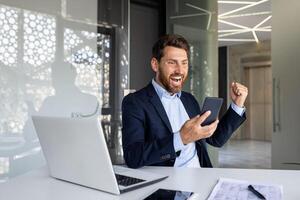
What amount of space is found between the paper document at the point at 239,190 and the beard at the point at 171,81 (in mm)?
615

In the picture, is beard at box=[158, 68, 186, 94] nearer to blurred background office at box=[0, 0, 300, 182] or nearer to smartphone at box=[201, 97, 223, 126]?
smartphone at box=[201, 97, 223, 126]

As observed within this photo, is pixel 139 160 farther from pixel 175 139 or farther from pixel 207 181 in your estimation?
pixel 207 181

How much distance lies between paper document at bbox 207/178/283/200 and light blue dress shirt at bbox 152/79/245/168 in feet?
1.48

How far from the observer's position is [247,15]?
6.67m

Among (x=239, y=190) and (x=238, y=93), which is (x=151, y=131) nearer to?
(x=238, y=93)

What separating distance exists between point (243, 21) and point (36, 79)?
5400 mm

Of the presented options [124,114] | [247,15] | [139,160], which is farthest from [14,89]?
[247,15]

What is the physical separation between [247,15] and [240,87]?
548cm

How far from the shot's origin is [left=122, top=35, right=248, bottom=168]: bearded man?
61.7 inches

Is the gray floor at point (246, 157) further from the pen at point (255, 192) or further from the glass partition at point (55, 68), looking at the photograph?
the pen at point (255, 192)

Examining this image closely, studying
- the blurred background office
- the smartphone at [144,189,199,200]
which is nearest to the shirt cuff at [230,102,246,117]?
the smartphone at [144,189,199,200]

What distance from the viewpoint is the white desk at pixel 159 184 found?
1081mm

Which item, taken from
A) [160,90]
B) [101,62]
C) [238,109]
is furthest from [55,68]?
[238,109]

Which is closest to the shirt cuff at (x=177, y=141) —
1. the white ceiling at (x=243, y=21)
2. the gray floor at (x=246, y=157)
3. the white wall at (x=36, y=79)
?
the white wall at (x=36, y=79)
